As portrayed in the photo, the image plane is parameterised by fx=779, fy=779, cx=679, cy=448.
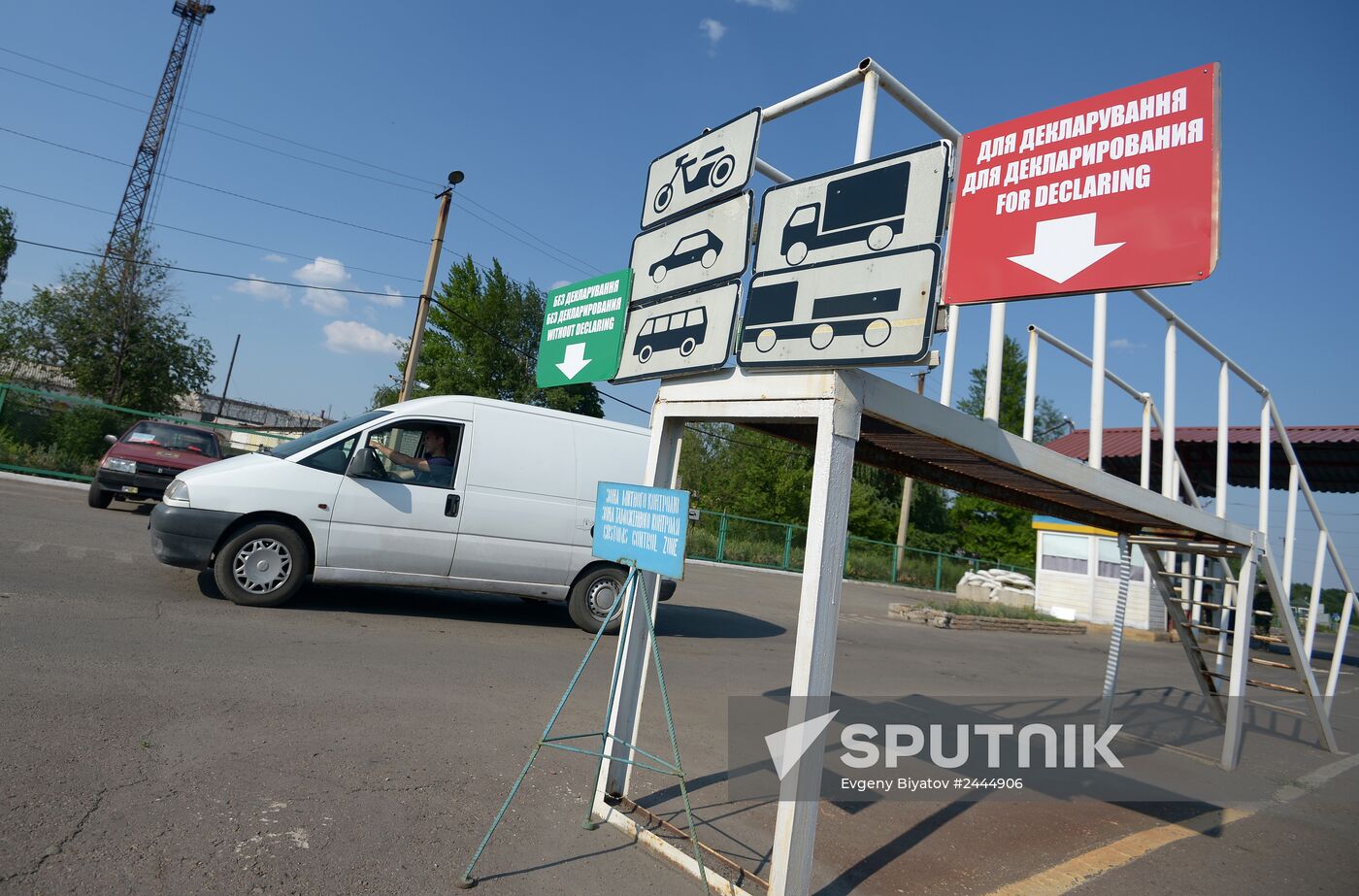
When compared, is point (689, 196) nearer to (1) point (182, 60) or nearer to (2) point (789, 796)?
(2) point (789, 796)

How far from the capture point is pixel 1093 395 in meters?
5.98

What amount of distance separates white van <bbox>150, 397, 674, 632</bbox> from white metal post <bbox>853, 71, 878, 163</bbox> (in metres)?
5.22

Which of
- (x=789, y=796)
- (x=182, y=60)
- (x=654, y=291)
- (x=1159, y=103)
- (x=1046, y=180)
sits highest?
(x=182, y=60)

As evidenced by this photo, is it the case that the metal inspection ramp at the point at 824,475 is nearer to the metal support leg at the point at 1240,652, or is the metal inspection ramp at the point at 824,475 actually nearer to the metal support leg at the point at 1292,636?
the metal support leg at the point at 1240,652

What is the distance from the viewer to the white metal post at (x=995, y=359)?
169 inches

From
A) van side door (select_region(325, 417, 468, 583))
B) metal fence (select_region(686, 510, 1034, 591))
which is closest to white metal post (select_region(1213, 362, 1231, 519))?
van side door (select_region(325, 417, 468, 583))

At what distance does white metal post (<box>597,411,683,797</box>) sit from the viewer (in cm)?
395

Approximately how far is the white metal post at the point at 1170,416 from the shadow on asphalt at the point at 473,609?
549 centimetres

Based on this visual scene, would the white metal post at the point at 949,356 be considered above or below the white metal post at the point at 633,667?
above

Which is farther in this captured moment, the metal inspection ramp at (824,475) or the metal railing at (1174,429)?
the metal railing at (1174,429)

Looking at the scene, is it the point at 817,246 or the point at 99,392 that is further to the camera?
the point at 99,392

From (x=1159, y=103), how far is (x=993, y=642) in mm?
14169

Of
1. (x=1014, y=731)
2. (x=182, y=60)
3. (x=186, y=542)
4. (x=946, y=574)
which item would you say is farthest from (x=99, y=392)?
(x=182, y=60)

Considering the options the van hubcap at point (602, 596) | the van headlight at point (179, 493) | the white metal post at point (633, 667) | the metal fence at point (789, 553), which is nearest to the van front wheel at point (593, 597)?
the van hubcap at point (602, 596)
